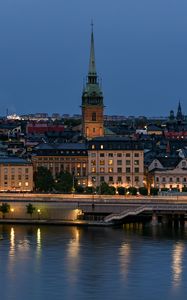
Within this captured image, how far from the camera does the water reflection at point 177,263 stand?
28208 millimetres

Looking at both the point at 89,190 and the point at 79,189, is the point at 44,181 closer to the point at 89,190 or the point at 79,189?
the point at 79,189

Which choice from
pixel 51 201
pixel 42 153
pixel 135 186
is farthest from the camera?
pixel 42 153

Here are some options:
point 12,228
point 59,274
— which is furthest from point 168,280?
point 12,228

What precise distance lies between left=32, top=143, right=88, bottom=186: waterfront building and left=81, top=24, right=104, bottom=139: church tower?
397 inches

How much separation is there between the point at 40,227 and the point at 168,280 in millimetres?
10830

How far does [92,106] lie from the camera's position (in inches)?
2569

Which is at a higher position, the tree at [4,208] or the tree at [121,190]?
the tree at [121,190]

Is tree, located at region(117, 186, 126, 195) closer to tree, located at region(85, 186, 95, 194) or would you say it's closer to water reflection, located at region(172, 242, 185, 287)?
tree, located at region(85, 186, 95, 194)

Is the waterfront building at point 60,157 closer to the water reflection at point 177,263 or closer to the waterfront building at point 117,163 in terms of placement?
the waterfront building at point 117,163

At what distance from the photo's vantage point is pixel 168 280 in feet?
92.1

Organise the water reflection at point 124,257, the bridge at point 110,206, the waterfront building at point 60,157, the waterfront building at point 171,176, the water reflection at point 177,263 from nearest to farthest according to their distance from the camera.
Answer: the water reflection at point 177,263 → the water reflection at point 124,257 → the bridge at point 110,206 → the waterfront building at point 171,176 → the waterfront building at point 60,157

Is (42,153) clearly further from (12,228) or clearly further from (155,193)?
(12,228)

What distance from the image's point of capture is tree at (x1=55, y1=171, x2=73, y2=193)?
47.5 m

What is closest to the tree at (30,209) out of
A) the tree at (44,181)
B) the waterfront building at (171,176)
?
the tree at (44,181)
